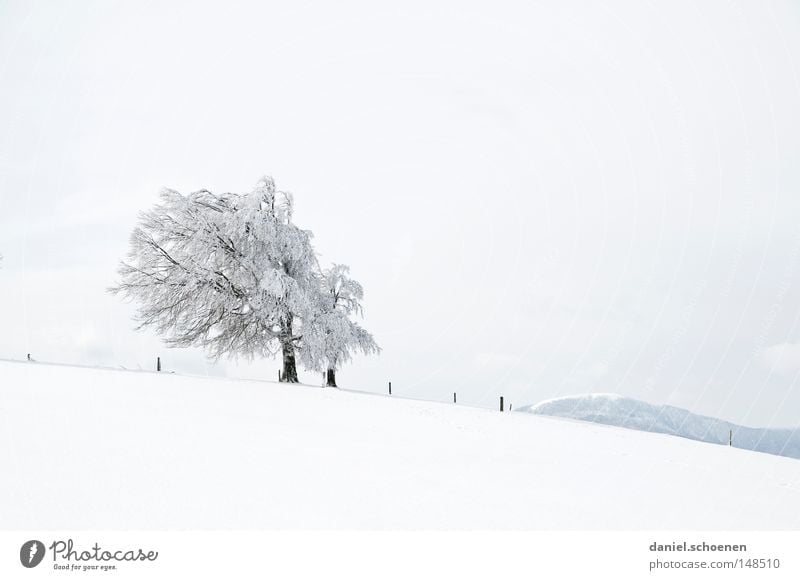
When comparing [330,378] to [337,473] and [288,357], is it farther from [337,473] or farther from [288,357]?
[337,473]

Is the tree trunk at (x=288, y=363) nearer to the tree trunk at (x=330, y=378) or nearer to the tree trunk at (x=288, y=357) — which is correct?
the tree trunk at (x=288, y=357)

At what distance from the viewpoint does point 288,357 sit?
26.6 metres

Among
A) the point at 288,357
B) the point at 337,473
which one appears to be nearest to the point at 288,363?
the point at 288,357

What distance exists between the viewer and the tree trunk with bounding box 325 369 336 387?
89.7 ft

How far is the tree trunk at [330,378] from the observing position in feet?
89.7

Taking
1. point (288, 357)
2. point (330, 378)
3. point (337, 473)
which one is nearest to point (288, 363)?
point (288, 357)

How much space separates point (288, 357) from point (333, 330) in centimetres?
236

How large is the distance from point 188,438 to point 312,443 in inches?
80.7

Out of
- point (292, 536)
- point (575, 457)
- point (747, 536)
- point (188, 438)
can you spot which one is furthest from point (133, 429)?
point (747, 536)

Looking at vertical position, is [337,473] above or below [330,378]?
below

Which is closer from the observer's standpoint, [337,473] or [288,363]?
[337,473]

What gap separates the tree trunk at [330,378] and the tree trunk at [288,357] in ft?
4.95

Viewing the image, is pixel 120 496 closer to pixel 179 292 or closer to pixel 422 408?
pixel 422 408

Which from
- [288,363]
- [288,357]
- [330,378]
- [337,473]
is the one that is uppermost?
[288,357]
